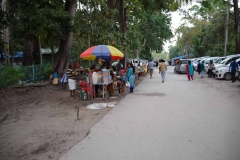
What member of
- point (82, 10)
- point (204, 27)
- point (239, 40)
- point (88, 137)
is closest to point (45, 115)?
point (88, 137)

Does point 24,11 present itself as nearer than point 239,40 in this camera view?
Yes

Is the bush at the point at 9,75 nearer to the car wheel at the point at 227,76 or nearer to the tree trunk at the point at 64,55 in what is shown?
the tree trunk at the point at 64,55

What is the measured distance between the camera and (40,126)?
220 inches

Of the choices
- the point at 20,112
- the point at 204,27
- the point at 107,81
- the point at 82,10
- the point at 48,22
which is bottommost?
the point at 20,112

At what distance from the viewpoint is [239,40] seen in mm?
20641

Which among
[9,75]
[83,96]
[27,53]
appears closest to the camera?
[83,96]

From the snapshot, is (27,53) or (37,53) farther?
(37,53)

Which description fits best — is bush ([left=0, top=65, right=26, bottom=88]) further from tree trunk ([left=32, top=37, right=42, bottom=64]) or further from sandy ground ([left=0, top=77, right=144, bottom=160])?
tree trunk ([left=32, top=37, right=42, bottom=64])

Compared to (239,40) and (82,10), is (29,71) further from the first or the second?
(239,40)

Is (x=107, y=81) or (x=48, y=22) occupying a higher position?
(x=48, y=22)

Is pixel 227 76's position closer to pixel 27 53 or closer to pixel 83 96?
pixel 83 96

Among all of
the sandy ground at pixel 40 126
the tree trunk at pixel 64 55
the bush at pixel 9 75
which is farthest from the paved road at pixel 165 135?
the tree trunk at pixel 64 55

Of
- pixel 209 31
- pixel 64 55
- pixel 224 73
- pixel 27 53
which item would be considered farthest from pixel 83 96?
pixel 209 31

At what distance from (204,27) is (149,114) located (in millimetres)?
38610
